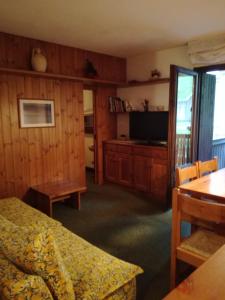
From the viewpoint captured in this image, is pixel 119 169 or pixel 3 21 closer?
pixel 3 21

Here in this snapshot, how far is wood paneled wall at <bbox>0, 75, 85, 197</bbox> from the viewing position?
349 cm

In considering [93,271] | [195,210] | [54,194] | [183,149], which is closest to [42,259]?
[93,271]

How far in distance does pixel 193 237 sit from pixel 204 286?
1.00 meters

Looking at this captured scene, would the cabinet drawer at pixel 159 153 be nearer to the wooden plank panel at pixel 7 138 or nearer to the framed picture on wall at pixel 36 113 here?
the framed picture on wall at pixel 36 113

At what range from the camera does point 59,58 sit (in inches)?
158

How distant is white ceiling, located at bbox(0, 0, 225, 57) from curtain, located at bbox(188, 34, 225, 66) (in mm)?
144

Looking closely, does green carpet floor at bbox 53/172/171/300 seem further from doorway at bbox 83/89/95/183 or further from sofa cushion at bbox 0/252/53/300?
doorway at bbox 83/89/95/183

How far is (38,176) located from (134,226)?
1.74 m

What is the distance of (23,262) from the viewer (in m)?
1.15

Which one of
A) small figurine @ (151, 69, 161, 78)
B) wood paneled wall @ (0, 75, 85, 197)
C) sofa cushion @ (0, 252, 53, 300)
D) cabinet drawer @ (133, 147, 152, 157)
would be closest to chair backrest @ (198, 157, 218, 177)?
cabinet drawer @ (133, 147, 152, 157)

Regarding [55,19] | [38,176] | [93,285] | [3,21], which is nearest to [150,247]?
[93,285]

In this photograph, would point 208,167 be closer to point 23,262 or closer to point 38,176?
point 23,262

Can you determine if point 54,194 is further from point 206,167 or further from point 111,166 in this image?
point 206,167

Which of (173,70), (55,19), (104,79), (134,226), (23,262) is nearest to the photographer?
(23,262)
